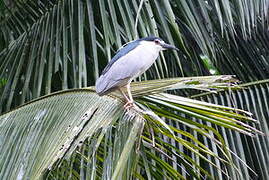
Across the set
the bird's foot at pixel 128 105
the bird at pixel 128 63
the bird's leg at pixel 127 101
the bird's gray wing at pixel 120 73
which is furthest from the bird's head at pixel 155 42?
the bird's foot at pixel 128 105

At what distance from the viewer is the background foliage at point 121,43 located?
3092 millimetres

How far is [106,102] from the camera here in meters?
2.26

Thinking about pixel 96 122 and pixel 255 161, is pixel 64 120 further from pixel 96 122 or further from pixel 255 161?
pixel 255 161

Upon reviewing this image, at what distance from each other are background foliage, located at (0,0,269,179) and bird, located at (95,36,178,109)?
0.16 meters

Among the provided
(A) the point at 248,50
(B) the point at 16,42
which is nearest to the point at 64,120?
(B) the point at 16,42

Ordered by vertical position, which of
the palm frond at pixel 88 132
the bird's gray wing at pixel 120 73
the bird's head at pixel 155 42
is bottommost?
the palm frond at pixel 88 132

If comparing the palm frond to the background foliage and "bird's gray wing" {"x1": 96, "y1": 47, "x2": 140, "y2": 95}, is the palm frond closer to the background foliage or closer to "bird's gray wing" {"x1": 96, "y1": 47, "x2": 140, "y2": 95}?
"bird's gray wing" {"x1": 96, "y1": 47, "x2": 140, "y2": 95}

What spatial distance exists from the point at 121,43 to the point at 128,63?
0.73 metres

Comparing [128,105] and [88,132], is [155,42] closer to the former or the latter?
[128,105]

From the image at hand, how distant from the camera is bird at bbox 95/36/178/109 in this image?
2598 mm

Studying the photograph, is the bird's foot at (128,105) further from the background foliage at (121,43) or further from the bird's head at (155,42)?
the background foliage at (121,43)

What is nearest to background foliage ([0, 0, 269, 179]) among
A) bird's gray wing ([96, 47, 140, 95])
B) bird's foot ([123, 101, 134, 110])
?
bird's gray wing ([96, 47, 140, 95])

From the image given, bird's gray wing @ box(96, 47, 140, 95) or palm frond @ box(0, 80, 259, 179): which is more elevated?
bird's gray wing @ box(96, 47, 140, 95)

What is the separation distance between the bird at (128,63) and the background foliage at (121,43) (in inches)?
6.5
